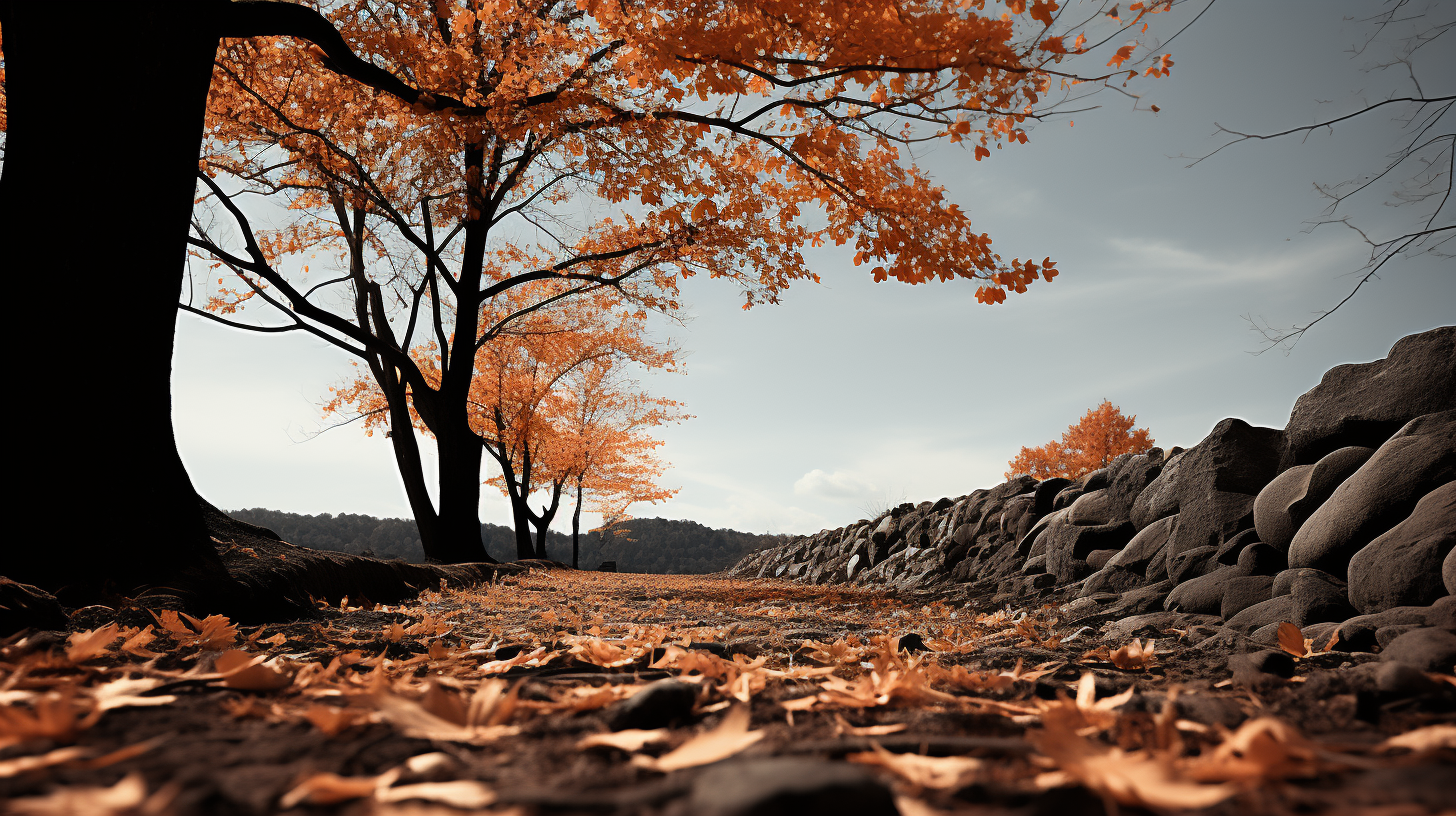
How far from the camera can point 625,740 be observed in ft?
3.30

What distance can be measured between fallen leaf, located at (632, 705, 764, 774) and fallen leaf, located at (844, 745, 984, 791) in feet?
0.52

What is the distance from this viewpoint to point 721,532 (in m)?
32.1

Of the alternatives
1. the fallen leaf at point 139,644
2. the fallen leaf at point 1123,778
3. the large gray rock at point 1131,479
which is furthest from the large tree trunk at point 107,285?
the large gray rock at point 1131,479

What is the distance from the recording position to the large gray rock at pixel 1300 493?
3.04 metres

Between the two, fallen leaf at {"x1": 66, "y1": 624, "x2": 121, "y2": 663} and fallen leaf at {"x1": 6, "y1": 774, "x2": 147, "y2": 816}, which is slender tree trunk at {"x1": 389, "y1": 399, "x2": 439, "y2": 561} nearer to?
fallen leaf at {"x1": 66, "y1": 624, "x2": 121, "y2": 663}

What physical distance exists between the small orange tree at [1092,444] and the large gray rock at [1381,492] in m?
22.6

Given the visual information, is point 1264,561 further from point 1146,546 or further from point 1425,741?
point 1425,741

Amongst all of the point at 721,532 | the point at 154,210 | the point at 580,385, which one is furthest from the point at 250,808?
the point at 721,532

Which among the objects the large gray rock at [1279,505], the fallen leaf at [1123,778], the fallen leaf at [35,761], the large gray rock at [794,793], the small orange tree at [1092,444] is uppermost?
the small orange tree at [1092,444]

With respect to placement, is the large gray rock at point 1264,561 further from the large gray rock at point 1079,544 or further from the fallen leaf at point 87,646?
the fallen leaf at point 87,646

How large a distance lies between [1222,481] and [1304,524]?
0.82 meters

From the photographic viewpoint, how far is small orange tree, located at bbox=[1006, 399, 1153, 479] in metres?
24.8

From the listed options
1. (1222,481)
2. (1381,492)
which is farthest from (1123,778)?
(1222,481)

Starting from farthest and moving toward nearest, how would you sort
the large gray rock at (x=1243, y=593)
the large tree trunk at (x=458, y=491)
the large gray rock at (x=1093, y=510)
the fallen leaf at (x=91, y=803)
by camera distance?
1. the large tree trunk at (x=458, y=491)
2. the large gray rock at (x=1093, y=510)
3. the large gray rock at (x=1243, y=593)
4. the fallen leaf at (x=91, y=803)
